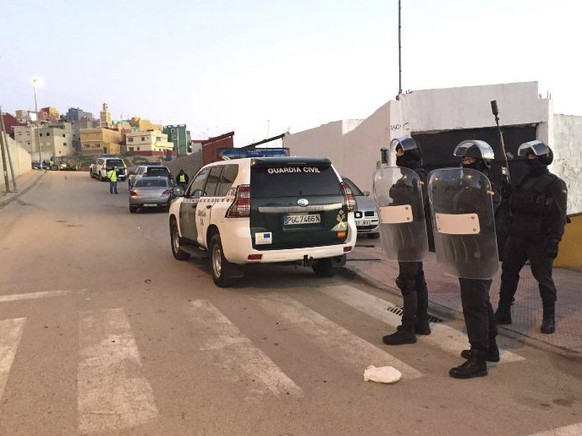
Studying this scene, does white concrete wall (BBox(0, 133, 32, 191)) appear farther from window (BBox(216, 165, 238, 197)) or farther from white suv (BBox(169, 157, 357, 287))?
white suv (BBox(169, 157, 357, 287))

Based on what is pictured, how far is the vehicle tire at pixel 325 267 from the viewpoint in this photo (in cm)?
827

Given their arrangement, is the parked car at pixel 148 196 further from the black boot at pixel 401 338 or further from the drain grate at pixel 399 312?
the black boot at pixel 401 338

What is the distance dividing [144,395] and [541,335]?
3.80 meters

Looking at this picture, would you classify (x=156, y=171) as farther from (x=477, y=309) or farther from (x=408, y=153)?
(x=477, y=309)

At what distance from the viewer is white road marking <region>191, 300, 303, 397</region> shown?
13.7ft

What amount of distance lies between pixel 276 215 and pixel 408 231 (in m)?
2.54

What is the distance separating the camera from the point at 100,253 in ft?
36.6

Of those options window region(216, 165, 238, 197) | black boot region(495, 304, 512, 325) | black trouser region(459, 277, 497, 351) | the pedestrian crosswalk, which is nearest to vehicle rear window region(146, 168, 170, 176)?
window region(216, 165, 238, 197)

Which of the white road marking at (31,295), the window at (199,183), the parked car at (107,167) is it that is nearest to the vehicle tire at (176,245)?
the window at (199,183)

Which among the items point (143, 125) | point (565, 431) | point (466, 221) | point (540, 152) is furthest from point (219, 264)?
point (143, 125)

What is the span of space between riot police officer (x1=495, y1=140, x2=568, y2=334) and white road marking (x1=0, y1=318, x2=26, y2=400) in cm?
485

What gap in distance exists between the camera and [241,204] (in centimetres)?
716

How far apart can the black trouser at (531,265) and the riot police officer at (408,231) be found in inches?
39.3

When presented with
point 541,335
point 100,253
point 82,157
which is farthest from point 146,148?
point 541,335
